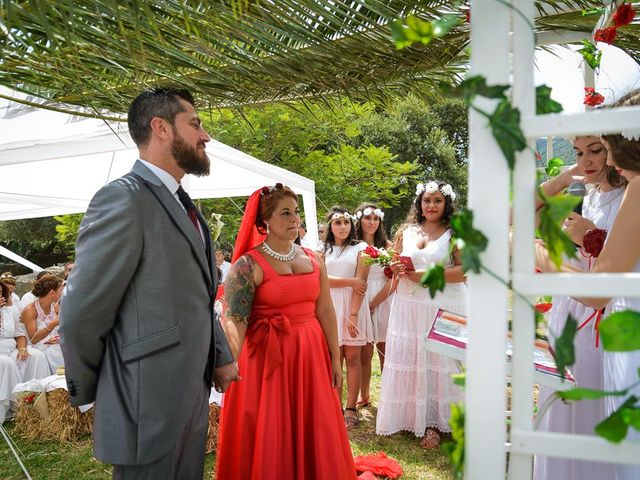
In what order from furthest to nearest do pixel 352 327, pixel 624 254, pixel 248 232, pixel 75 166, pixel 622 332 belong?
pixel 75 166, pixel 352 327, pixel 248 232, pixel 624 254, pixel 622 332

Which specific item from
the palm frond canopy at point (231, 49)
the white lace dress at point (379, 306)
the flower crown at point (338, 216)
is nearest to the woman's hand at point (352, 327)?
the white lace dress at point (379, 306)

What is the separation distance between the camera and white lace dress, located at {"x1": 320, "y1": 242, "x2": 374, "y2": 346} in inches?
239

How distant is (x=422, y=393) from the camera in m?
5.06

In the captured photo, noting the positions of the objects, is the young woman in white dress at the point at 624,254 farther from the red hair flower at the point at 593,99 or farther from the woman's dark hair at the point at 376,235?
the woman's dark hair at the point at 376,235

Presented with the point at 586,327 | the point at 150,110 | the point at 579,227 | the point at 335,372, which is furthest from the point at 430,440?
Result: the point at 150,110

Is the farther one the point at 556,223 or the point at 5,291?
the point at 5,291

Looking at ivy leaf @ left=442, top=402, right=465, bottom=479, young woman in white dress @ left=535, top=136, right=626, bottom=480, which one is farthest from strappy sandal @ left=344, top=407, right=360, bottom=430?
ivy leaf @ left=442, top=402, right=465, bottom=479

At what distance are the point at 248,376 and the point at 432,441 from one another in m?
2.19

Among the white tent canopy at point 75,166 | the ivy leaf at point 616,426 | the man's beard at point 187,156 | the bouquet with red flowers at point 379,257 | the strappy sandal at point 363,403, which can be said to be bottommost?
the strappy sandal at point 363,403

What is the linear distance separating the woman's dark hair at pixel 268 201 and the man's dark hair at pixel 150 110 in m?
1.24

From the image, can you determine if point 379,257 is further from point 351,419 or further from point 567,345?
point 567,345

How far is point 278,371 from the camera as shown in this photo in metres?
3.45

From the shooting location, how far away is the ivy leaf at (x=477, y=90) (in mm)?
1137

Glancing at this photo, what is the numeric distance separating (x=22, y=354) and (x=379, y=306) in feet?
14.0
